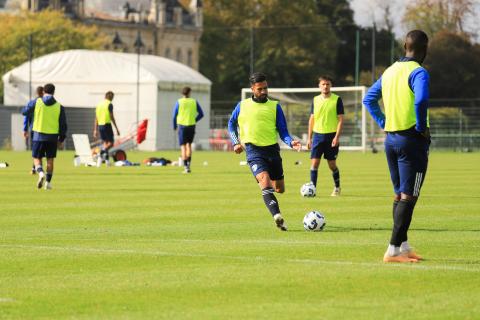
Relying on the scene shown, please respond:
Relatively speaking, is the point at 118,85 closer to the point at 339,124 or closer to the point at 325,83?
the point at 339,124

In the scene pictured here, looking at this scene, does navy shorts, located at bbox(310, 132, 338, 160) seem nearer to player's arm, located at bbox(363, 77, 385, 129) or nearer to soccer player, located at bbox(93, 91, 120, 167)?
player's arm, located at bbox(363, 77, 385, 129)

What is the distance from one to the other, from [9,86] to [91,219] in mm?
58475

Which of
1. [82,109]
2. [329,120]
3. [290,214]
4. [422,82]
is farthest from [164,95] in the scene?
[422,82]

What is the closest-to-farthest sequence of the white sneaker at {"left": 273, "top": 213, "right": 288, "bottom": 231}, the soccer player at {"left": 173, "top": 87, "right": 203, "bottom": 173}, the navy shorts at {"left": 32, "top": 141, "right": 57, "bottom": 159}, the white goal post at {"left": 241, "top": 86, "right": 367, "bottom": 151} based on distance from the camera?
the white sneaker at {"left": 273, "top": 213, "right": 288, "bottom": 231} → the navy shorts at {"left": 32, "top": 141, "right": 57, "bottom": 159} → the soccer player at {"left": 173, "top": 87, "right": 203, "bottom": 173} → the white goal post at {"left": 241, "top": 86, "right": 367, "bottom": 151}

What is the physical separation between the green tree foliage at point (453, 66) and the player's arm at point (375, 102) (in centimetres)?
8200

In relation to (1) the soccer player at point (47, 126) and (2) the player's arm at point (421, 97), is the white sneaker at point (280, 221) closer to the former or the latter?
(2) the player's arm at point (421, 97)

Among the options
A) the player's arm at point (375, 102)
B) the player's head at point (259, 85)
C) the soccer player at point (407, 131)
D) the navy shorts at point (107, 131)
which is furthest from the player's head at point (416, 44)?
the navy shorts at point (107, 131)

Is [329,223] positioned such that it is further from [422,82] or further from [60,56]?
[60,56]

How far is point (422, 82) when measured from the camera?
12445 mm

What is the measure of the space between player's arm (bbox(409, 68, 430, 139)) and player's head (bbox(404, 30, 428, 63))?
0.54ft

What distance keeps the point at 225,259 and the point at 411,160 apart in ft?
6.31

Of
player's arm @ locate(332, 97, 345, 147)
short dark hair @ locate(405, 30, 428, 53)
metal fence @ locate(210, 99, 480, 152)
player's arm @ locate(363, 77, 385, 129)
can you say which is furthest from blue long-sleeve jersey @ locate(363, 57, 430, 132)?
metal fence @ locate(210, 99, 480, 152)

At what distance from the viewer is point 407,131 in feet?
41.9

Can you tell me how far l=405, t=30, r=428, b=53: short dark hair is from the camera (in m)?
12.5
